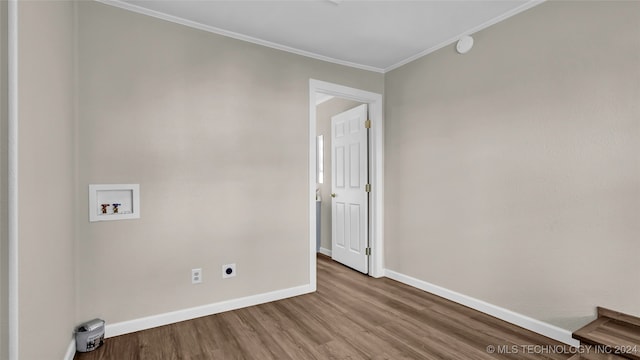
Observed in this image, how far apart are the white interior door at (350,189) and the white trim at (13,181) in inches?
125

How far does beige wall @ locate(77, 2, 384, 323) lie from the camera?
2.31 m

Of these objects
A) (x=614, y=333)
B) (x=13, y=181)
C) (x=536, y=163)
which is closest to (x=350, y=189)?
(x=536, y=163)

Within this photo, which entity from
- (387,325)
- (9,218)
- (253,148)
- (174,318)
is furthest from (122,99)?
(387,325)

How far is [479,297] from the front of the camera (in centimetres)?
279

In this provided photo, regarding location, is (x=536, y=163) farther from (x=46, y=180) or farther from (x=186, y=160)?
(x=46, y=180)

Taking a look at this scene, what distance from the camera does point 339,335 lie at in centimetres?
238

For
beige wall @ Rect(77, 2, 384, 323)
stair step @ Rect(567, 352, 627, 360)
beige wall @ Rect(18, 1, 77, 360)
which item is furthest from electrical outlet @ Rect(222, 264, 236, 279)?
stair step @ Rect(567, 352, 627, 360)

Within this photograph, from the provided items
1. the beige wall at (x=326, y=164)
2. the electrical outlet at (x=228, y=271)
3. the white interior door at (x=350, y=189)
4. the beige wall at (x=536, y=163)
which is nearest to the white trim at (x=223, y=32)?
the white interior door at (x=350, y=189)

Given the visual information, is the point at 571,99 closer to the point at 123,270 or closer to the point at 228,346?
the point at 228,346

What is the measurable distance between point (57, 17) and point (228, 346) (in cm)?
226

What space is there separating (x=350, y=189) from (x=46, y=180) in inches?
123

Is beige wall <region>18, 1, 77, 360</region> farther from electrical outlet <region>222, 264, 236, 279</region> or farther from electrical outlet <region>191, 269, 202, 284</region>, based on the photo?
electrical outlet <region>222, 264, 236, 279</region>

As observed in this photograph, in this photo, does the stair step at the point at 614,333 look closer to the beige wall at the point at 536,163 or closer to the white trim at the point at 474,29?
the beige wall at the point at 536,163

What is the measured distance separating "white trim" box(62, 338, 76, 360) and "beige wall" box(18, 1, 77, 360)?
0.05 metres
